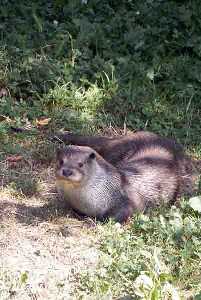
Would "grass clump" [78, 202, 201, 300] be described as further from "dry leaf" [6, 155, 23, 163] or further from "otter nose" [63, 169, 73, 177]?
"dry leaf" [6, 155, 23, 163]

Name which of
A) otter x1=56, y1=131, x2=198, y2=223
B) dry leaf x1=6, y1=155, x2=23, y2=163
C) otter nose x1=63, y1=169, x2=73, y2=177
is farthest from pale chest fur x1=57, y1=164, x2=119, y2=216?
dry leaf x1=6, y1=155, x2=23, y2=163

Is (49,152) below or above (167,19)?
below

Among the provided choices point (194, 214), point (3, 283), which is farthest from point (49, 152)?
point (3, 283)

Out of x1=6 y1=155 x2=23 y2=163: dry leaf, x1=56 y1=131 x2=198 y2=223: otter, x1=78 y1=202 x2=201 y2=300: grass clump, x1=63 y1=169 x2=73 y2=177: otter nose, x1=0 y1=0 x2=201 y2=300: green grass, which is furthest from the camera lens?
x1=6 y1=155 x2=23 y2=163: dry leaf

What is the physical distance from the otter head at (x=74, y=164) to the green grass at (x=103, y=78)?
0.31m

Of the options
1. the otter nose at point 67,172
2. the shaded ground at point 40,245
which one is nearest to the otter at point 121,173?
the otter nose at point 67,172

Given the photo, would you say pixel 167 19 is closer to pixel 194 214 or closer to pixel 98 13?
pixel 98 13

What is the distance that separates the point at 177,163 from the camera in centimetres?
484

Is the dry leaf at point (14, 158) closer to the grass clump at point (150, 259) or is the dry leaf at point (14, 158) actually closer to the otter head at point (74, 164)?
the otter head at point (74, 164)

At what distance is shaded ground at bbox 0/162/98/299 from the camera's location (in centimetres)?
356

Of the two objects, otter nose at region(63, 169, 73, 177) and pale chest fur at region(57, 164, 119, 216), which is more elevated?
otter nose at region(63, 169, 73, 177)

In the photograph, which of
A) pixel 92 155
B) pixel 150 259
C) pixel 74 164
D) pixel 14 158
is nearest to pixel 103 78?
pixel 14 158

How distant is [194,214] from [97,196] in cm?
58

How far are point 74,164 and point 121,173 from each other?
430 mm
